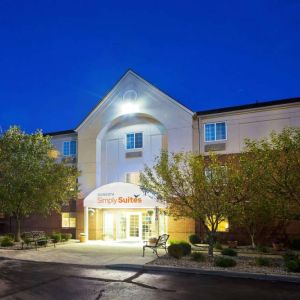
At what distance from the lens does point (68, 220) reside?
28.7 m

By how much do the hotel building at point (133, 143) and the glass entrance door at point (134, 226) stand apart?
7cm

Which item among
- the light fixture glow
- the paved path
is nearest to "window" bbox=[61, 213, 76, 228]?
the light fixture glow

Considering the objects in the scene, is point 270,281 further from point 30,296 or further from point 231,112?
point 231,112

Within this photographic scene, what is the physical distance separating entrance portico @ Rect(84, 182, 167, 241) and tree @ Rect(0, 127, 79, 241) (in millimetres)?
2581

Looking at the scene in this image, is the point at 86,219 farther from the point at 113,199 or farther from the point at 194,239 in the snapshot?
the point at 194,239

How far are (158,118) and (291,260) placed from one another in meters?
14.8

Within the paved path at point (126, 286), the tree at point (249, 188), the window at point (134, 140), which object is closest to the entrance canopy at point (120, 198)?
the window at point (134, 140)

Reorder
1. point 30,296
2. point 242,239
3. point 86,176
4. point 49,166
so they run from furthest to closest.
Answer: point 86,176, point 49,166, point 242,239, point 30,296

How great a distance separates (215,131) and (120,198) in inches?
311

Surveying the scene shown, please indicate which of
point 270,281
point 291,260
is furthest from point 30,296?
point 291,260

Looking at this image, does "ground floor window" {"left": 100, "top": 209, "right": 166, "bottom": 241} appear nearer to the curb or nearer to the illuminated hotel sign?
the illuminated hotel sign

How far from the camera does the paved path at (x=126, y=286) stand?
399 inches

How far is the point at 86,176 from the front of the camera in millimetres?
27781

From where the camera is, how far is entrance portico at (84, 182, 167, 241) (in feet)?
77.6
